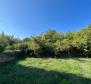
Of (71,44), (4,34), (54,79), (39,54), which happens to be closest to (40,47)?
(39,54)

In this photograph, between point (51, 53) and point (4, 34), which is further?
point (4, 34)

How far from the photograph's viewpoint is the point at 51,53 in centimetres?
1680

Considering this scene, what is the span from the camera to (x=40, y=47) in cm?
1688

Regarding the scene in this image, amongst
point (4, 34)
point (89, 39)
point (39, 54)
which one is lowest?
point (39, 54)

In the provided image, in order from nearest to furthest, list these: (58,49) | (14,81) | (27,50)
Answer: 1. (14,81)
2. (58,49)
3. (27,50)

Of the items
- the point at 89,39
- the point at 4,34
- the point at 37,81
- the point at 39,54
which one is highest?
the point at 4,34

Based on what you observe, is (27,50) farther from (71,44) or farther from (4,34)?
(4,34)

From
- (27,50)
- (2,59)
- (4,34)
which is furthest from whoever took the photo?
(4,34)

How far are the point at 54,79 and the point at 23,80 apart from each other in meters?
1.34

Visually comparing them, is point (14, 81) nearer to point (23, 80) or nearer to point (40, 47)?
point (23, 80)

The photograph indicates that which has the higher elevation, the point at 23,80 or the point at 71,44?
the point at 71,44

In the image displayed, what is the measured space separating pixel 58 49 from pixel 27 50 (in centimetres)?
334

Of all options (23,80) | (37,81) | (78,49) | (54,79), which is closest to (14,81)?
(23,80)

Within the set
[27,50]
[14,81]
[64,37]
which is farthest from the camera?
[64,37]
